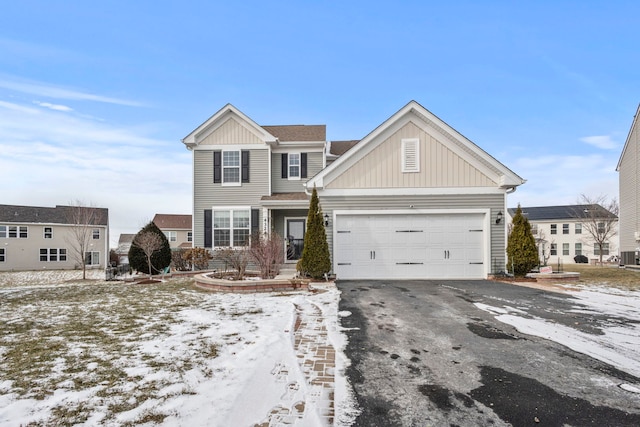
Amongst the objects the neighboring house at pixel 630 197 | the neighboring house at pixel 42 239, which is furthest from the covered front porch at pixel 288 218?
the neighboring house at pixel 42 239

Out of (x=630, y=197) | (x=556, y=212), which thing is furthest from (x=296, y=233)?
(x=556, y=212)

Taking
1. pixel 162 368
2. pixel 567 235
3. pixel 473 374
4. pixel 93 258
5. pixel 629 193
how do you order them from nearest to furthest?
pixel 473 374
pixel 162 368
pixel 629 193
pixel 93 258
pixel 567 235

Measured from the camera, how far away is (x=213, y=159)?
1617 centimetres

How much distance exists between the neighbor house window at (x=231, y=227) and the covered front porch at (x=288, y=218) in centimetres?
98

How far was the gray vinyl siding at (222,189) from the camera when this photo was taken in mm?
16016

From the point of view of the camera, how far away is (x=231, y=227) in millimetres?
15969

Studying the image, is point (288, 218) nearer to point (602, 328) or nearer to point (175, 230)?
point (602, 328)

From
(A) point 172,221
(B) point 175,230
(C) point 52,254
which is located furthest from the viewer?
(A) point 172,221

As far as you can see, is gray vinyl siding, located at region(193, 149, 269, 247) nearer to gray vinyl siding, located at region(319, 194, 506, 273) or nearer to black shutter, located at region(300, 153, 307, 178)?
black shutter, located at region(300, 153, 307, 178)

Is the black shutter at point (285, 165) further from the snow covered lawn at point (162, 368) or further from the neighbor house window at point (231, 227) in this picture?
the snow covered lawn at point (162, 368)

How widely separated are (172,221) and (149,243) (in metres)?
29.5

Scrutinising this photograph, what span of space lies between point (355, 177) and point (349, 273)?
11.2 feet

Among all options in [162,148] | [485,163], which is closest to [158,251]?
[162,148]

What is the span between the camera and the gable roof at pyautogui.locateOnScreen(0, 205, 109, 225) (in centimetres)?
3016
